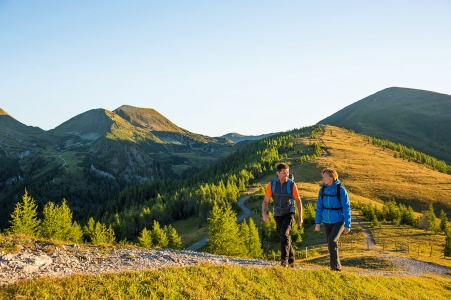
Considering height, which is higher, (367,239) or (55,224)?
(55,224)

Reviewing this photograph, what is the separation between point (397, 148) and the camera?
192 m

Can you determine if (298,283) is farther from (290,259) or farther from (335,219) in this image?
(335,219)

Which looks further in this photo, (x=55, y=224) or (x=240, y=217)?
(x=240, y=217)

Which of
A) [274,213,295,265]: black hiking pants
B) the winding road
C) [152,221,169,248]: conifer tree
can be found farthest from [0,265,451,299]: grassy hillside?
the winding road

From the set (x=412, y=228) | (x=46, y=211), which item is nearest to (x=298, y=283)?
(x=46, y=211)

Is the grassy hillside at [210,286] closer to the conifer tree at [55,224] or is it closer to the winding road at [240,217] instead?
the conifer tree at [55,224]

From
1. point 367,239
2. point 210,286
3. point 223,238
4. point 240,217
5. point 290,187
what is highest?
point 290,187

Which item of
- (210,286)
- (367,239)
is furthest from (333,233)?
(367,239)

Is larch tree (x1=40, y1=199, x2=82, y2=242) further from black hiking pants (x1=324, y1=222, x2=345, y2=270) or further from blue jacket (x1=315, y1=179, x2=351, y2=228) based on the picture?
blue jacket (x1=315, y1=179, x2=351, y2=228)

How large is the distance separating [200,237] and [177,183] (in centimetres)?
8562

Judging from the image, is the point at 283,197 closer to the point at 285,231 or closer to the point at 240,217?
the point at 285,231

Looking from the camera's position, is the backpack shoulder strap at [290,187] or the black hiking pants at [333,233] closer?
the backpack shoulder strap at [290,187]

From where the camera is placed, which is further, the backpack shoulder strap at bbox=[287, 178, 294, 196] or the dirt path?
the dirt path

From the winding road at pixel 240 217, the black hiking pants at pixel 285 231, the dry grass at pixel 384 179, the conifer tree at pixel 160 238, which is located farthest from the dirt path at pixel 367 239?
the black hiking pants at pixel 285 231
